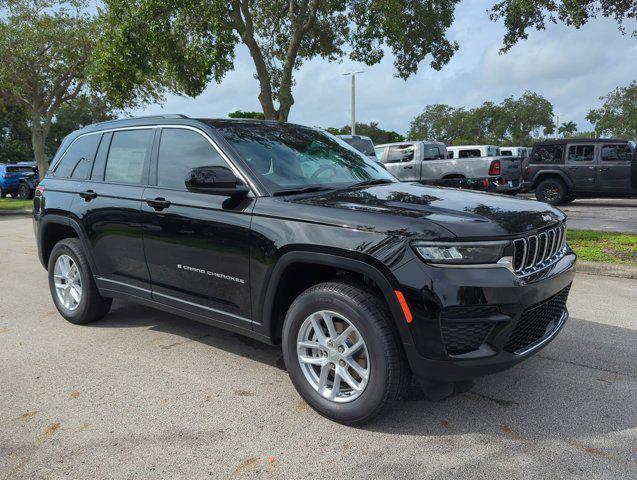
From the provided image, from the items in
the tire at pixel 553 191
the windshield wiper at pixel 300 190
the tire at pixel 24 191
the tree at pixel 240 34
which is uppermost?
the tree at pixel 240 34

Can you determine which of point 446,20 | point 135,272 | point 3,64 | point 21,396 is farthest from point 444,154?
point 3,64

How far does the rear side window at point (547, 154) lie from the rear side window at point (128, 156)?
14.3 m

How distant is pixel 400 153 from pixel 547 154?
14.3ft

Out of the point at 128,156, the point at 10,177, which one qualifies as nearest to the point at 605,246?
the point at 128,156

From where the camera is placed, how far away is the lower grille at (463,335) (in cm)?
274

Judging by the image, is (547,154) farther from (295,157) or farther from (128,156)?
(128,156)

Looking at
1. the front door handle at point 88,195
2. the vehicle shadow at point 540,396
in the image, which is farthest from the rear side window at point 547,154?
the front door handle at point 88,195

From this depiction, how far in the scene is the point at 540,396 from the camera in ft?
11.1

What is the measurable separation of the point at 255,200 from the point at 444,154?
48.3 feet

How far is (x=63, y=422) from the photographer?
3.13m

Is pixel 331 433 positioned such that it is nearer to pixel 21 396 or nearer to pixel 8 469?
pixel 8 469

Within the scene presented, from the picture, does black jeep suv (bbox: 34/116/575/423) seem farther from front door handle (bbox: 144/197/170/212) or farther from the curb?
the curb

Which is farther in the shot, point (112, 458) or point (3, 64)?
point (3, 64)

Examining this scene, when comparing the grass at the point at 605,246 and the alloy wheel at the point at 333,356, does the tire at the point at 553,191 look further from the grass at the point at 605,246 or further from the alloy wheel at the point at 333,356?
the alloy wheel at the point at 333,356
